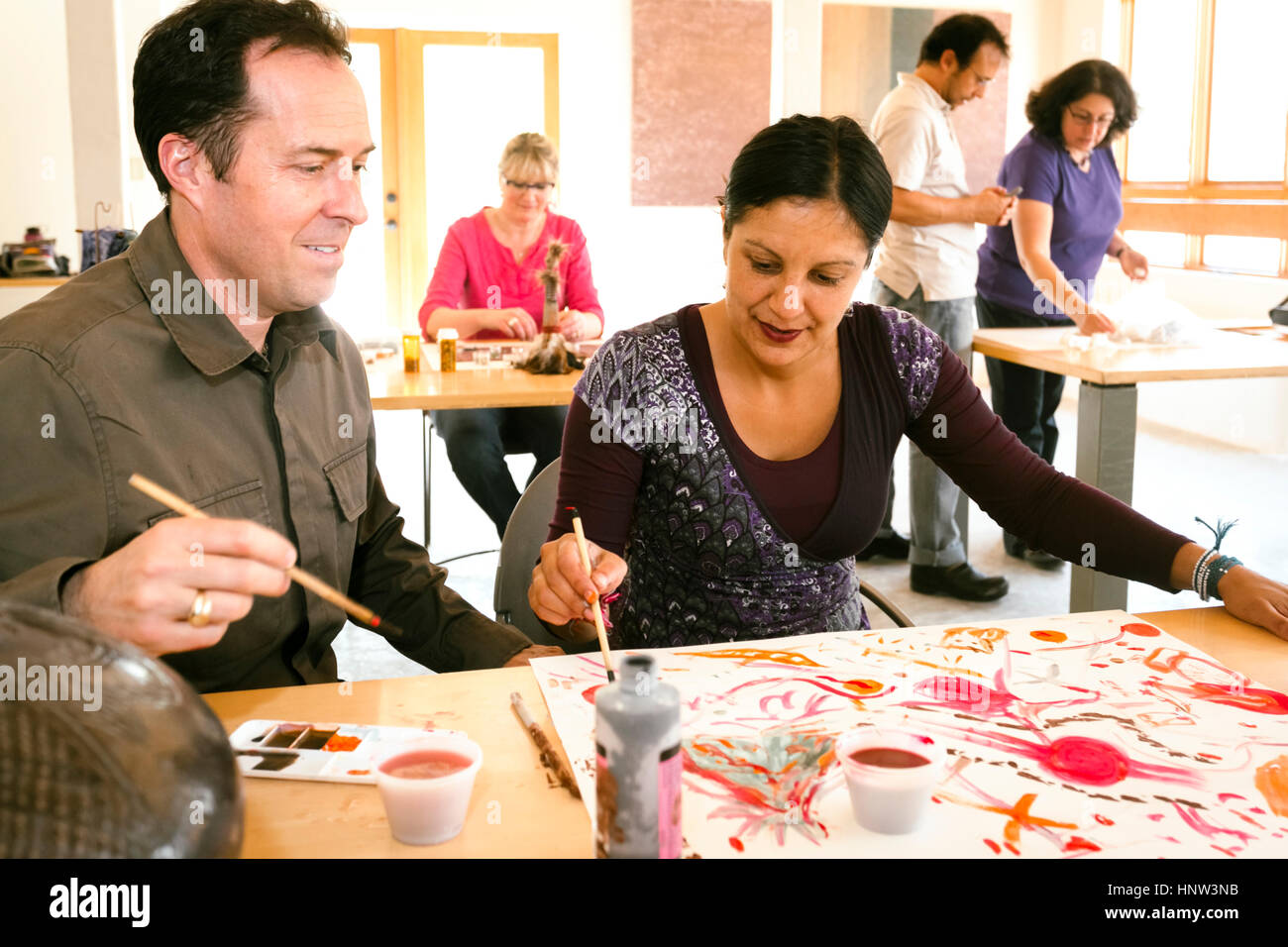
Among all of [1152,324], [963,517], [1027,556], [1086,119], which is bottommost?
[1027,556]

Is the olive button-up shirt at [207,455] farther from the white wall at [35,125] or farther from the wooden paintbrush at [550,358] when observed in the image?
the white wall at [35,125]

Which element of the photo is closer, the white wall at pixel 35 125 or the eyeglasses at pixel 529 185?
the eyeglasses at pixel 529 185

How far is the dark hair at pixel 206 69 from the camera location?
1.45 m

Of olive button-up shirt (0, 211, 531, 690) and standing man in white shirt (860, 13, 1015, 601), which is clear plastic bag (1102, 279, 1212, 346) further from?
olive button-up shirt (0, 211, 531, 690)

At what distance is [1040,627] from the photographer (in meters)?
1.57

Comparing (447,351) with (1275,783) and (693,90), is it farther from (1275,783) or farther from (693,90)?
(693,90)

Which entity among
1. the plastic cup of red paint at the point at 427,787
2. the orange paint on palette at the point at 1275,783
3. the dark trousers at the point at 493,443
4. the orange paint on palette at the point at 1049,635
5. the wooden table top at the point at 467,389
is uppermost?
the wooden table top at the point at 467,389

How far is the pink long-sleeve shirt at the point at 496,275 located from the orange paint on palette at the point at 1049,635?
281 cm

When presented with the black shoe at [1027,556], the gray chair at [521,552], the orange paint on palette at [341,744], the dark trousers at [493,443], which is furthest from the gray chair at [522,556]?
the black shoe at [1027,556]

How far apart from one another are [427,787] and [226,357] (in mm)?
703

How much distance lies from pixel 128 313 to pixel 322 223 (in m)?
0.27

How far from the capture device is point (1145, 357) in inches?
133

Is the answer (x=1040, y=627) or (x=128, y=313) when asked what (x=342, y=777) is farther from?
(x=1040, y=627)

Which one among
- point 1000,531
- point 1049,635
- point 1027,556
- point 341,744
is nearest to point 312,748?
point 341,744
